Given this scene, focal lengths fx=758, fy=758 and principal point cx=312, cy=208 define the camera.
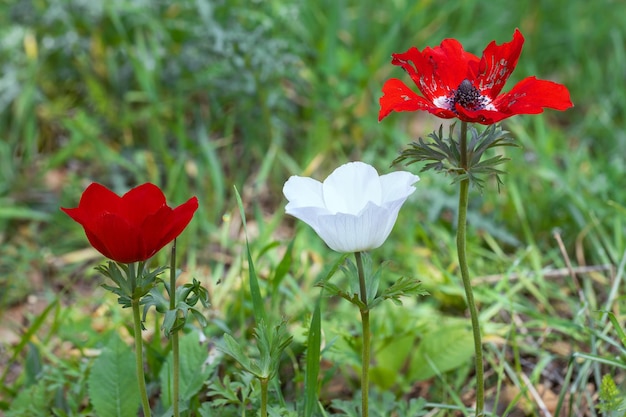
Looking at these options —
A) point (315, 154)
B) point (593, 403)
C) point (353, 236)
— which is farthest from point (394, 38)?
point (353, 236)

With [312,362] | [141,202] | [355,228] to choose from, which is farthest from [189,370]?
[355,228]

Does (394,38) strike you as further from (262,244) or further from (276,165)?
(262,244)

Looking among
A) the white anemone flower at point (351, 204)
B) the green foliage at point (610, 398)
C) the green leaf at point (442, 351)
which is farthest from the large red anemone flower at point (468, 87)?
the green leaf at point (442, 351)

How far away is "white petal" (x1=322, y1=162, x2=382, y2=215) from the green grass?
417 mm

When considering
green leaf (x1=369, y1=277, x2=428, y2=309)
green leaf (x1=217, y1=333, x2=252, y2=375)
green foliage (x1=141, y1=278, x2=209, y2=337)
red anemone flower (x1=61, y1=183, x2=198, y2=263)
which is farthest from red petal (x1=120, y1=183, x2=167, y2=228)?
green leaf (x1=369, y1=277, x2=428, y2=309)

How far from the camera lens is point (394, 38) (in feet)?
9.05

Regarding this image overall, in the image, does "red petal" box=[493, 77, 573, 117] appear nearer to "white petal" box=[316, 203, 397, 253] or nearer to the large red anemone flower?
the large red anemone flower

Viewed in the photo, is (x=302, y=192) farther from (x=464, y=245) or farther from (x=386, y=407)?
(x=386, y=407)

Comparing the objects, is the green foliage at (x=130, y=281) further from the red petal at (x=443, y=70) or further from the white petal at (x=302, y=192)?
the red petal at (x=443, y=70)

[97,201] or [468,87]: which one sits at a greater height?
[468,87]

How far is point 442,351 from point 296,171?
0.94 meters

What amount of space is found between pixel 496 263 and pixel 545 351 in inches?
13.6

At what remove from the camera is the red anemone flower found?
3.40 ft

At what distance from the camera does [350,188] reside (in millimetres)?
1196
